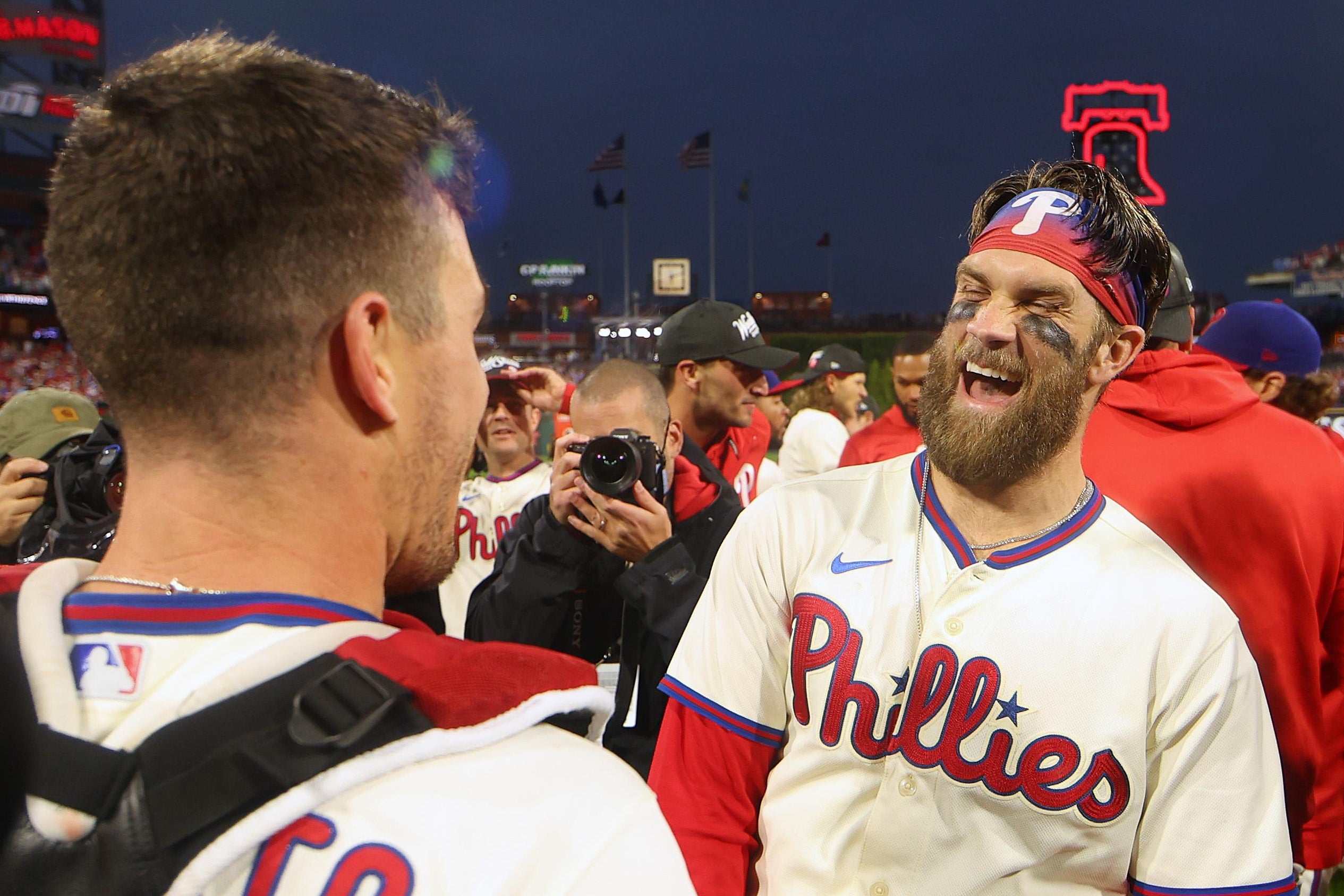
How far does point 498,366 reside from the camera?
15.9ft

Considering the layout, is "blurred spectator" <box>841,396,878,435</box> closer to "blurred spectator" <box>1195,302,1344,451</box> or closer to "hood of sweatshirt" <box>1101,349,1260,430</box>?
"blurred spectator" <box>1195,302,1344,451</box>

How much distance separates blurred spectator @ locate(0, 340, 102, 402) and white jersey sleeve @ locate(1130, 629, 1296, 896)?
34863 millimetres

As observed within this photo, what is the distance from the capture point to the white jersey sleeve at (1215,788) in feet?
5.02

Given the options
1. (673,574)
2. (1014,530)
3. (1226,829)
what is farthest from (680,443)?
(1226,829)

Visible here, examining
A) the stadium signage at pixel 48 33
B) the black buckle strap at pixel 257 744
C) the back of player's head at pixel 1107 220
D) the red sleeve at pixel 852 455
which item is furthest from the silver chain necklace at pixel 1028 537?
the stadium signage at pixel 48 33

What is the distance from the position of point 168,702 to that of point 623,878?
373 mm

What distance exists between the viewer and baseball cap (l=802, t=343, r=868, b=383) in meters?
7.90

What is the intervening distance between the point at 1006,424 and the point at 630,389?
1427mm

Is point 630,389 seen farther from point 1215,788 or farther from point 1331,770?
point 1331,770

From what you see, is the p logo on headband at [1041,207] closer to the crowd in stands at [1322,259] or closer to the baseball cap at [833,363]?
the baseball cap at [833,363]

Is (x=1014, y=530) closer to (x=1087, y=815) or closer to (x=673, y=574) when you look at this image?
(x=1087, y=815)

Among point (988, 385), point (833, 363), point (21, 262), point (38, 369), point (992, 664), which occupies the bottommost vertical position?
point (38, 369)

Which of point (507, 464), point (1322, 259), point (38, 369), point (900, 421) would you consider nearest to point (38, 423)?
point (507, 464)

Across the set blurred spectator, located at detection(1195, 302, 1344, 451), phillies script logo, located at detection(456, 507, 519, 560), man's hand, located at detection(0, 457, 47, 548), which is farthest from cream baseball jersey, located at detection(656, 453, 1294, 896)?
phillies script logo, located at detection(456, 507, 519, 560)
